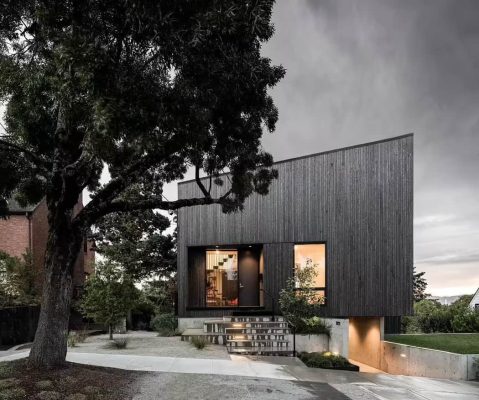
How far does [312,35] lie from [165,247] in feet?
45.4

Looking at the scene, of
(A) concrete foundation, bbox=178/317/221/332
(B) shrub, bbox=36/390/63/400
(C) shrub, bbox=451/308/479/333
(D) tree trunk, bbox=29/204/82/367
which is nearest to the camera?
(B) shrub, bbox=36/390/63/400

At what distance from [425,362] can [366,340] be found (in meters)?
3.98

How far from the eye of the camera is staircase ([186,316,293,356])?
12.7 metres

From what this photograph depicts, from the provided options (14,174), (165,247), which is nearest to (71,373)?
(14,174)

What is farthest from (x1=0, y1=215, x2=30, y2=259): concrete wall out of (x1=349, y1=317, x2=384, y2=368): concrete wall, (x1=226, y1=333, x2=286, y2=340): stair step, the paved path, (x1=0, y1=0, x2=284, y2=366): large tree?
(x1=349, y1=317, x2=384, y2=368): concrete wall

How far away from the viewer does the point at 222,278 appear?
17891 millimetres

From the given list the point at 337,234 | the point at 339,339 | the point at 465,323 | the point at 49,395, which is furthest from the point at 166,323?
the point at 465,323

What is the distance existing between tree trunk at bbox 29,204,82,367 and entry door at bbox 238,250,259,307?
10.3 meters

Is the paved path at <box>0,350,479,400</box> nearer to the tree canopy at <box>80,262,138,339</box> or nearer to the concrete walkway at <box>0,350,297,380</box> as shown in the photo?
the concrete walkway at <box>0,350,297,380</box>

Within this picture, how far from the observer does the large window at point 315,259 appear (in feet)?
51.3

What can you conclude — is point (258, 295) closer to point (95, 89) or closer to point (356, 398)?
point (356, 398)

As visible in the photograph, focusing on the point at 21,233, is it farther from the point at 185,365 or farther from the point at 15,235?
the point at 185,365

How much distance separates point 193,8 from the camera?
5.94 m

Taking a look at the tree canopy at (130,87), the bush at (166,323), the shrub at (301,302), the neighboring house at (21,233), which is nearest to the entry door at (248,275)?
the bush at (166,323)
